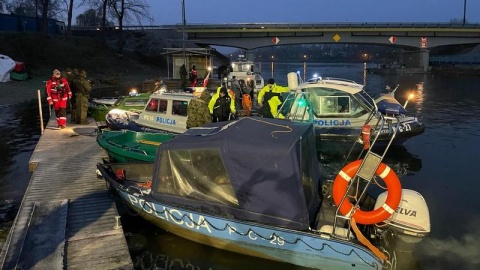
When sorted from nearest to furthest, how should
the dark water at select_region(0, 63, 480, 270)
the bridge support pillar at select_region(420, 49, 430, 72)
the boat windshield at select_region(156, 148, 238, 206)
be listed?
the boat windshield at select_region(156, 148, 238, 206) < the dark water at select_region(0, 63, 480, 270) < the bridge support pillar at select_region(420, 49, 430, 72)

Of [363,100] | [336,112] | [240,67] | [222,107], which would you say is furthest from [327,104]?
[240,67]

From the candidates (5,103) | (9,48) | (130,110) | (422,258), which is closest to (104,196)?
(422,258)

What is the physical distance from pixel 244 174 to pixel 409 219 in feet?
10.8

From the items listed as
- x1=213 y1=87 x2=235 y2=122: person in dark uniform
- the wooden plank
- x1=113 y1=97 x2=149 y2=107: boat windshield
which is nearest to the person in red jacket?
x1=113 y1=97 x2=149 y2=107: boat windshield

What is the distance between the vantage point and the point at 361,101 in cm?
1502

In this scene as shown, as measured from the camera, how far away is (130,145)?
489 inches

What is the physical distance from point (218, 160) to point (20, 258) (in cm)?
373

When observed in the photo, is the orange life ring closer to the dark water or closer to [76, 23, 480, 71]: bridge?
the dark water

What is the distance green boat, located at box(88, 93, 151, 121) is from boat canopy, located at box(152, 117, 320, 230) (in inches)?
425

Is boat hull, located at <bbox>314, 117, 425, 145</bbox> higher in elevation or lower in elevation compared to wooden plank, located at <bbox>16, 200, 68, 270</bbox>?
higher

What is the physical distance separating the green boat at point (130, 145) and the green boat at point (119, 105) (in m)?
5.19

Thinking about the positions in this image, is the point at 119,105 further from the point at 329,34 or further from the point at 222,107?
the point at 329,34

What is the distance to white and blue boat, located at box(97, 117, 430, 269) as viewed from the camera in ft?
22.4

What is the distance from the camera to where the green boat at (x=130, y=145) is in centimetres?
1101
